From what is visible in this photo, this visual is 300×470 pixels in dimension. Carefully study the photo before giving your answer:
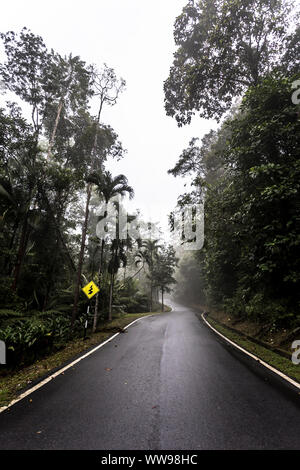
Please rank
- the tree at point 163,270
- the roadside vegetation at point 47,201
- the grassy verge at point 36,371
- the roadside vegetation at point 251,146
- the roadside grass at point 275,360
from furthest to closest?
the tree at point 163,270, the roadside vegetation at point 47,201, the roadside vegetation at point 251,146, the roadside grass at point 275,360, the grassy verge at point 36,371

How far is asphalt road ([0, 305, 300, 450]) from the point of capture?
88.8 inches

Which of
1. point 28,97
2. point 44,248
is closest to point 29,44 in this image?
point 28,97

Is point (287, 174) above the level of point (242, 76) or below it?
below

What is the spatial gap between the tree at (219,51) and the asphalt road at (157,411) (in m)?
12.1

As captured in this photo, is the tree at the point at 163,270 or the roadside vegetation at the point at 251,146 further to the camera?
the tree at the point at 163,270

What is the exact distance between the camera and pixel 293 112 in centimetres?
656

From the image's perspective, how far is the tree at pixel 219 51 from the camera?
962cm

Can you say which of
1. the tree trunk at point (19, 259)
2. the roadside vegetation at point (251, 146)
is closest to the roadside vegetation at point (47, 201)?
the tree trunk at point (19, 259)

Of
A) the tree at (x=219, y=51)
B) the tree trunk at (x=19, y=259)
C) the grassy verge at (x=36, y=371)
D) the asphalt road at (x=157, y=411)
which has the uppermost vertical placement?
the tree at (x=219, y=51)

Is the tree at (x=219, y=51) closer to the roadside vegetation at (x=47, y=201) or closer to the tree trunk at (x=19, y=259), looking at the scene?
the roadside vegetation at (x=47, y=201)

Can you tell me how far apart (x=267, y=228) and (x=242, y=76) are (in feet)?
33.6

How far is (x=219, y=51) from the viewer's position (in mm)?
10383
